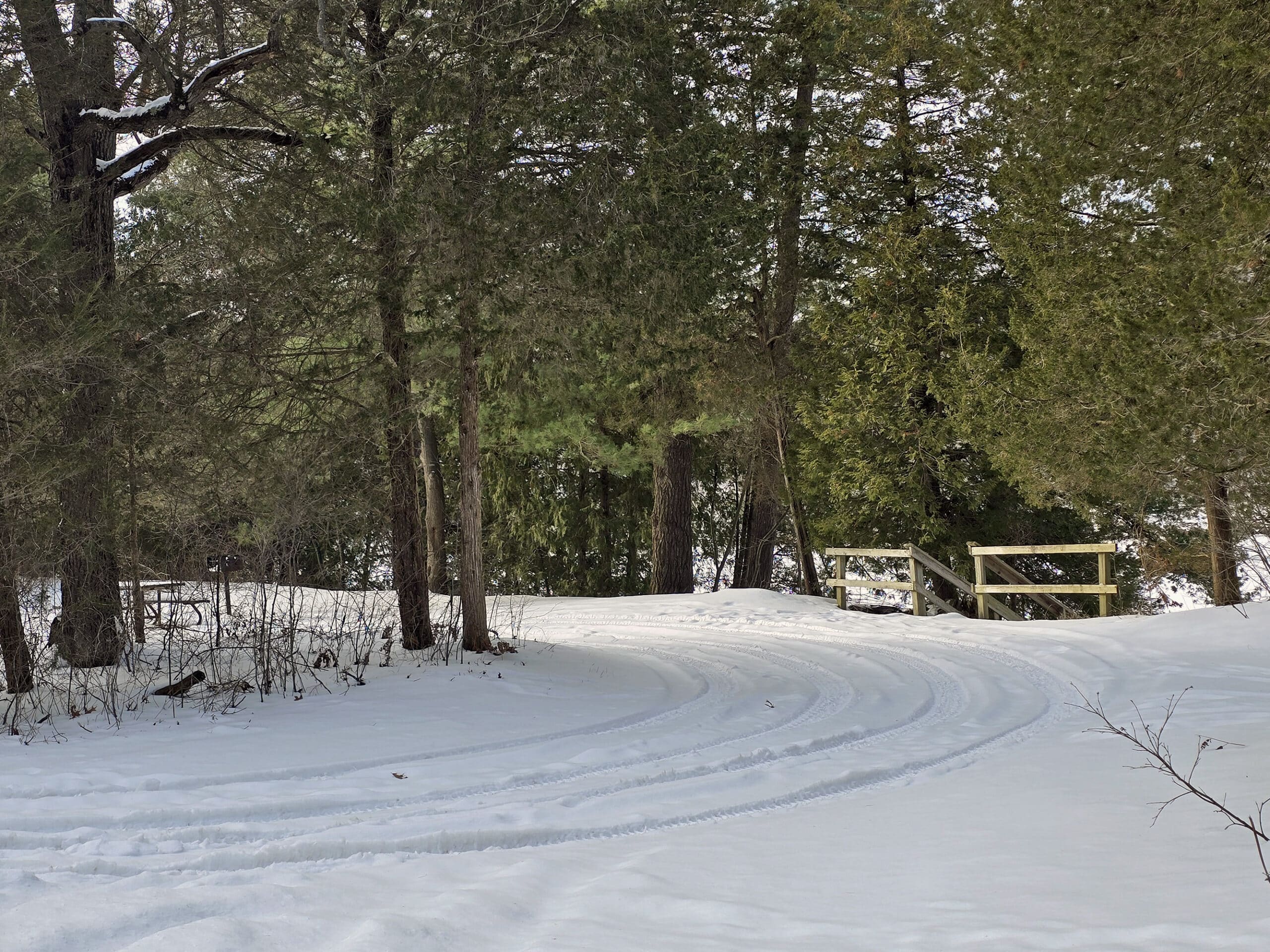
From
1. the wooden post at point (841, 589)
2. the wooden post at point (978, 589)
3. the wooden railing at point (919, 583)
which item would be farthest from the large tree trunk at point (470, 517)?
the wooden post at point (841, 589)

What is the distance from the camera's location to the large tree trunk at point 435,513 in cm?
2172

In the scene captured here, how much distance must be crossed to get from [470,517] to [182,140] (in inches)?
179

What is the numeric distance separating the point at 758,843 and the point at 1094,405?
31.4 feet

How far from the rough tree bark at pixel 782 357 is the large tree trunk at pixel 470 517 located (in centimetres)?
902

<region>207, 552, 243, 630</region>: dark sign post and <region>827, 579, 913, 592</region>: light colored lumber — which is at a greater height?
<region>207, 552, 243, 630</region>: dark sign post

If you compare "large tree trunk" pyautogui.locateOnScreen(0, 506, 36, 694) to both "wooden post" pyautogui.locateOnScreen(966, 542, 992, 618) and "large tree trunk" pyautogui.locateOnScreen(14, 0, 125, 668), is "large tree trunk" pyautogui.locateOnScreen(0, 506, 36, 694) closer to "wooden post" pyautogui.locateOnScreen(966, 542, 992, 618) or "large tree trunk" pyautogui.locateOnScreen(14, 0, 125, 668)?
"large tree trunk" pyautogui.locateOnScreen(14, 0, 125, 668)

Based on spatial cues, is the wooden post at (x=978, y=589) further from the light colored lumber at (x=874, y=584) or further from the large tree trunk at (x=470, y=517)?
the large tree trunk at (x=470, y=517)

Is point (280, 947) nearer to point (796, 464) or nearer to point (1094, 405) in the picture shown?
point (1094, 405)

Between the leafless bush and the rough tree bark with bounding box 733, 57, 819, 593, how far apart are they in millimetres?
10926

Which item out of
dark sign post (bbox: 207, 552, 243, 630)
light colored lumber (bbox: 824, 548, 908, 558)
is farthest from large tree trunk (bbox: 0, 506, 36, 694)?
light colored lumber (bbox: 824, 548, 908, 558)

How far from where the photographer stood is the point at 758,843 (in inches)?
201

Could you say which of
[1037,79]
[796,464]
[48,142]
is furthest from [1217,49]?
[796,464]

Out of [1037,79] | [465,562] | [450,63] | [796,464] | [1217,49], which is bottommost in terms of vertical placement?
[465,562]

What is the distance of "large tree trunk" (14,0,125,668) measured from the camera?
338 inches
